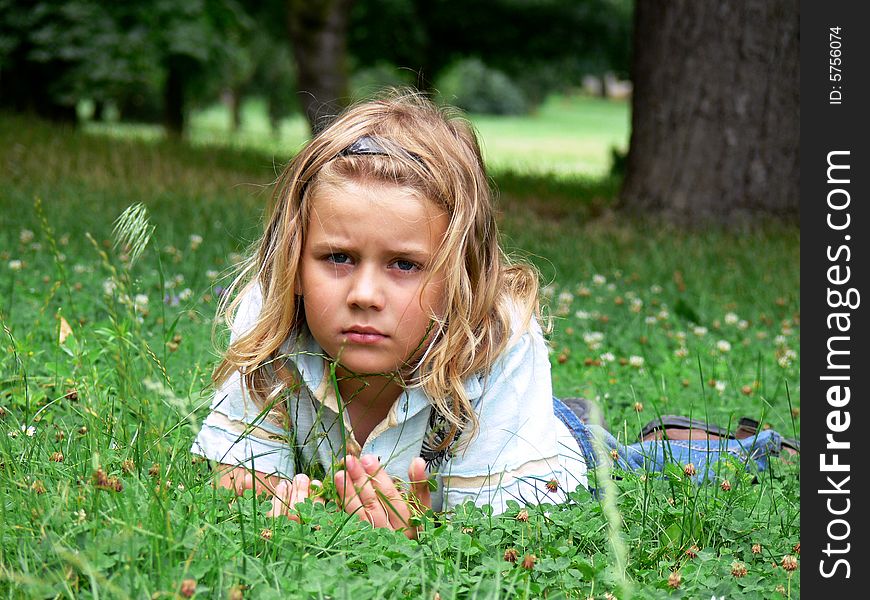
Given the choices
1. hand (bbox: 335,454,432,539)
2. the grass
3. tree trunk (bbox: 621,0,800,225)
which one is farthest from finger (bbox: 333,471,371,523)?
the grass

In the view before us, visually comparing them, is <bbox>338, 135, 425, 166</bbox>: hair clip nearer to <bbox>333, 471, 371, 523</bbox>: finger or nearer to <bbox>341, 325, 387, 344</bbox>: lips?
<bbox>341, 325, 387, 344</bbox>: lips

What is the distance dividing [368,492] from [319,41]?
1367 centimetres

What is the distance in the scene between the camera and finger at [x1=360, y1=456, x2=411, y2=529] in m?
2.65

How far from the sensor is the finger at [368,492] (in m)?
2.65

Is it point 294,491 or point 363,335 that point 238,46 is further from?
point 294,491

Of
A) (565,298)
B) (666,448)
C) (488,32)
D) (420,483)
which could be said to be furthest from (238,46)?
(420,483)

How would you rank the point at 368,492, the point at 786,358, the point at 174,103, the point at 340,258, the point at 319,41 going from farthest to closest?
the point at 174,103, the point at 319,41, the point at 786,358, the point at 340,258, the point at 368,492

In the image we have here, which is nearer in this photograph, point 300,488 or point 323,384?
point 300,488

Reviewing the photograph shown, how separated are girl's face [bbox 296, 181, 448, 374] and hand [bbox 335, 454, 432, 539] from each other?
310 mm

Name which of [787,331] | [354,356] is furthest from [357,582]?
[787,331]

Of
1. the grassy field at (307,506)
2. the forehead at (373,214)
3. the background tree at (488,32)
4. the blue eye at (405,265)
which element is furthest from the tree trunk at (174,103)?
the blue eye at (405,265)

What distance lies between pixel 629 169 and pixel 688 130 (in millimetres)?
744

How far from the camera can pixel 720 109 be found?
900 centimetres

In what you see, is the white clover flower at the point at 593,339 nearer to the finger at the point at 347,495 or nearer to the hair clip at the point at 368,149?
the hair clip at the point at 368,149
